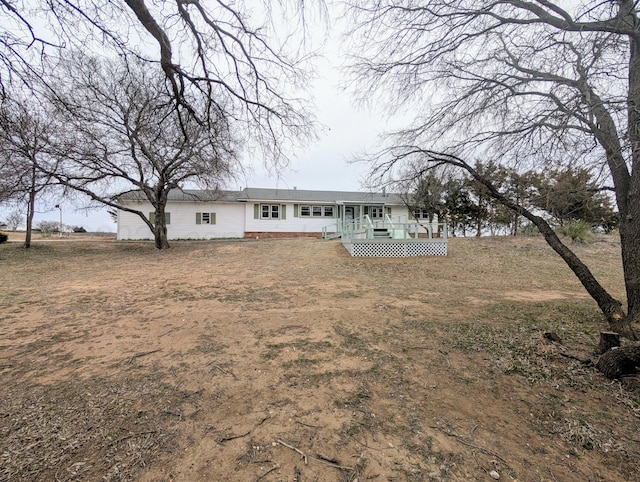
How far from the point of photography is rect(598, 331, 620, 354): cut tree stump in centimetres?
358

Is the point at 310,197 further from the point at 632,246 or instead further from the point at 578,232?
the point at 632,246

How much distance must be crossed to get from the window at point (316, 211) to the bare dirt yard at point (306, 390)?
51.0ft

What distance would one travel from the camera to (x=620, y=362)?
3.16m

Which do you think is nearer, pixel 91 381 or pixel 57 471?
pixel 57 471

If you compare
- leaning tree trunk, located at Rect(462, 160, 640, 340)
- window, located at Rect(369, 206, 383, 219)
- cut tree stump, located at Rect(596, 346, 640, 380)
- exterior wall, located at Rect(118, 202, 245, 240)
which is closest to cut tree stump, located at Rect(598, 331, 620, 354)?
cut tree stump, located at Rect(596, 346, 640, 380)

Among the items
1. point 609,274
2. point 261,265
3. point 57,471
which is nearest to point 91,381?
point 57,471

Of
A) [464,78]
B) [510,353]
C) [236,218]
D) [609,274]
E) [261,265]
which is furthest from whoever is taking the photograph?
[236,218]

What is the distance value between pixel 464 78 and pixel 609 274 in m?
9.60

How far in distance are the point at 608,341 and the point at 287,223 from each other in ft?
63.9

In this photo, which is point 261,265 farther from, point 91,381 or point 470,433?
point 470,433

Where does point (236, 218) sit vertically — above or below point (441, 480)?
above

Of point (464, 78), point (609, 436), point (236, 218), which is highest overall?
point (464, 78)

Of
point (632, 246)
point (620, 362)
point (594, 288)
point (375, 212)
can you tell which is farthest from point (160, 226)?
point (632, 246)

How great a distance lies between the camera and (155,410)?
2.60 metres
